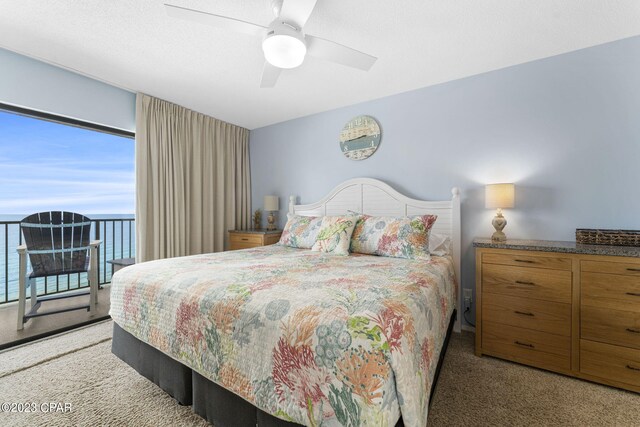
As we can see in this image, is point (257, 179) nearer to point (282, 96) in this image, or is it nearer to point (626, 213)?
point (282, 96)

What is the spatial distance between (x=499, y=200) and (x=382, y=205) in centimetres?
113

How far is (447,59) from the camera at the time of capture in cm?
231

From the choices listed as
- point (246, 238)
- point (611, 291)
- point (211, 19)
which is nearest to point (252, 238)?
point (246, 238)

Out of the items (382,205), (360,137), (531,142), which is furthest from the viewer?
(360,137)

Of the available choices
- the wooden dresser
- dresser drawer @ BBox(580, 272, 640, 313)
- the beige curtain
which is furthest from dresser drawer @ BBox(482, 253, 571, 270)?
the beige curtain

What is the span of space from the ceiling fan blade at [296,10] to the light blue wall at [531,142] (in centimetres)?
173

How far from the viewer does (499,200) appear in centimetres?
222

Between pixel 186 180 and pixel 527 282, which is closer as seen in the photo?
pixel 527 282

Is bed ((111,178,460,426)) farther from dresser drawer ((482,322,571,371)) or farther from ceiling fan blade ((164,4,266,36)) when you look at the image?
ceiling fan blade ((164,4,266,36))

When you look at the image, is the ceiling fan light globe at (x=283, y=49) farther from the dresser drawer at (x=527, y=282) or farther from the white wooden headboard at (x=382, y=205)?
the dresser drawer at (x=527, y=282)

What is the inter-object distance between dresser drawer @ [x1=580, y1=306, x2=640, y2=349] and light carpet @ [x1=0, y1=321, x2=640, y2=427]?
1.03 ft

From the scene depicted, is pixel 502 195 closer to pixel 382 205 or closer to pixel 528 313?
pixel 528 313

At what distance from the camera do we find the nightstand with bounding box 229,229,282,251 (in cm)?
352

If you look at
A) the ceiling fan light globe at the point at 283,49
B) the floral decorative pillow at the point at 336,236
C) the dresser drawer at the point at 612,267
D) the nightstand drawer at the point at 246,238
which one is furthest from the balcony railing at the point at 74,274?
the dresser drawer at the point at 612,267
